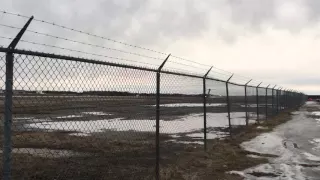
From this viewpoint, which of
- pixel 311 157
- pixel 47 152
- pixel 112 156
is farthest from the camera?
pixel 311 157

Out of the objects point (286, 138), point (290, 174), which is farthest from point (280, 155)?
point (286, 138)

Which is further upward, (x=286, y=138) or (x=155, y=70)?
(x=155, y=70)

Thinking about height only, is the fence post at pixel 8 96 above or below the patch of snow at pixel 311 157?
above

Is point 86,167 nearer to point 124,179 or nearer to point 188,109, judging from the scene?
point 124,179

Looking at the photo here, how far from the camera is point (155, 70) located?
7258 mm

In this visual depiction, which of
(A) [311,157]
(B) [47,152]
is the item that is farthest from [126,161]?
(A) [311,157]

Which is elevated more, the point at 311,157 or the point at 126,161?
the point at 126,161

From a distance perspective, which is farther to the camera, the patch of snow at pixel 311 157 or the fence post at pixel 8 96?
the patch of snow at pixel 311 157

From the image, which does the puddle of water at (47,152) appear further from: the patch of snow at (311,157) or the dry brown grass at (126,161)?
the patch of snow at (311,157)

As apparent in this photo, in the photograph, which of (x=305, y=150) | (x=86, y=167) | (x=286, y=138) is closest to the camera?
(x=86, y=167)

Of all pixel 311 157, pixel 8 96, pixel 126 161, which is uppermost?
pixel 8 96

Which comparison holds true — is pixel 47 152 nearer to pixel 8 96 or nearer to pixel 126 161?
pixel 126 161

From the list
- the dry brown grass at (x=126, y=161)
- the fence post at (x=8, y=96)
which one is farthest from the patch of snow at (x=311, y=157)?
the fence post at (x=8, y=96)

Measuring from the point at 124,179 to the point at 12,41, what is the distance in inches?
161
